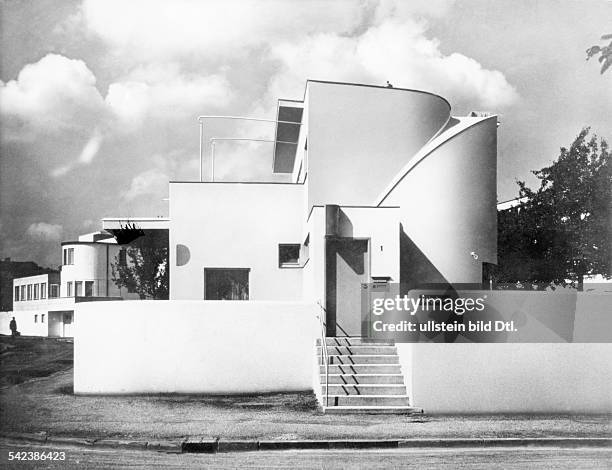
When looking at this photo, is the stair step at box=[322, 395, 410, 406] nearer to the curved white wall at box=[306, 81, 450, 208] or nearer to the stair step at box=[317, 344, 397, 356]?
the stair step at box=[317, 344, 397, 356]

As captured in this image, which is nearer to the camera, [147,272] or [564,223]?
[564,223]

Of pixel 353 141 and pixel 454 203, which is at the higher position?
pixel 353 141

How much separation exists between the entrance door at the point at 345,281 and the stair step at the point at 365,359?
1290 millimetres

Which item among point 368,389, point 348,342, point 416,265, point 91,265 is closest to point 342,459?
point 368,389

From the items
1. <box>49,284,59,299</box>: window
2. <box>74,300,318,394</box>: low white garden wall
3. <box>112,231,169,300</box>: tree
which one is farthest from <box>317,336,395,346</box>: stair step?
<box>112,231,169,300</box>: tree

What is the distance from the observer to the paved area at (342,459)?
897cm

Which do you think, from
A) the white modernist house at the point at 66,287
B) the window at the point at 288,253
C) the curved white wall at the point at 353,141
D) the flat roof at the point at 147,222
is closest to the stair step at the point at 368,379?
the curved white wall at the point at 353,141

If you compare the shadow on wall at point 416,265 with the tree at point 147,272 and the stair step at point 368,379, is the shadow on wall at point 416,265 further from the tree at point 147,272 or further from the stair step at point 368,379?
the tree at point 147,272

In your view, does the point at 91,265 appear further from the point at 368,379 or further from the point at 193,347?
A: the point at 368,379

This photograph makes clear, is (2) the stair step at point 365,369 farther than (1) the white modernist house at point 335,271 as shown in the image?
Yes

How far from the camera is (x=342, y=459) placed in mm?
9391

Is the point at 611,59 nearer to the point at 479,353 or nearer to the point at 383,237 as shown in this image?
the point at 479,353

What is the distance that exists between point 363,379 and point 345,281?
2765mm

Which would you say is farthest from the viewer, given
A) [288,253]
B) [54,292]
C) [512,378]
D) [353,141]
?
[54,292]
